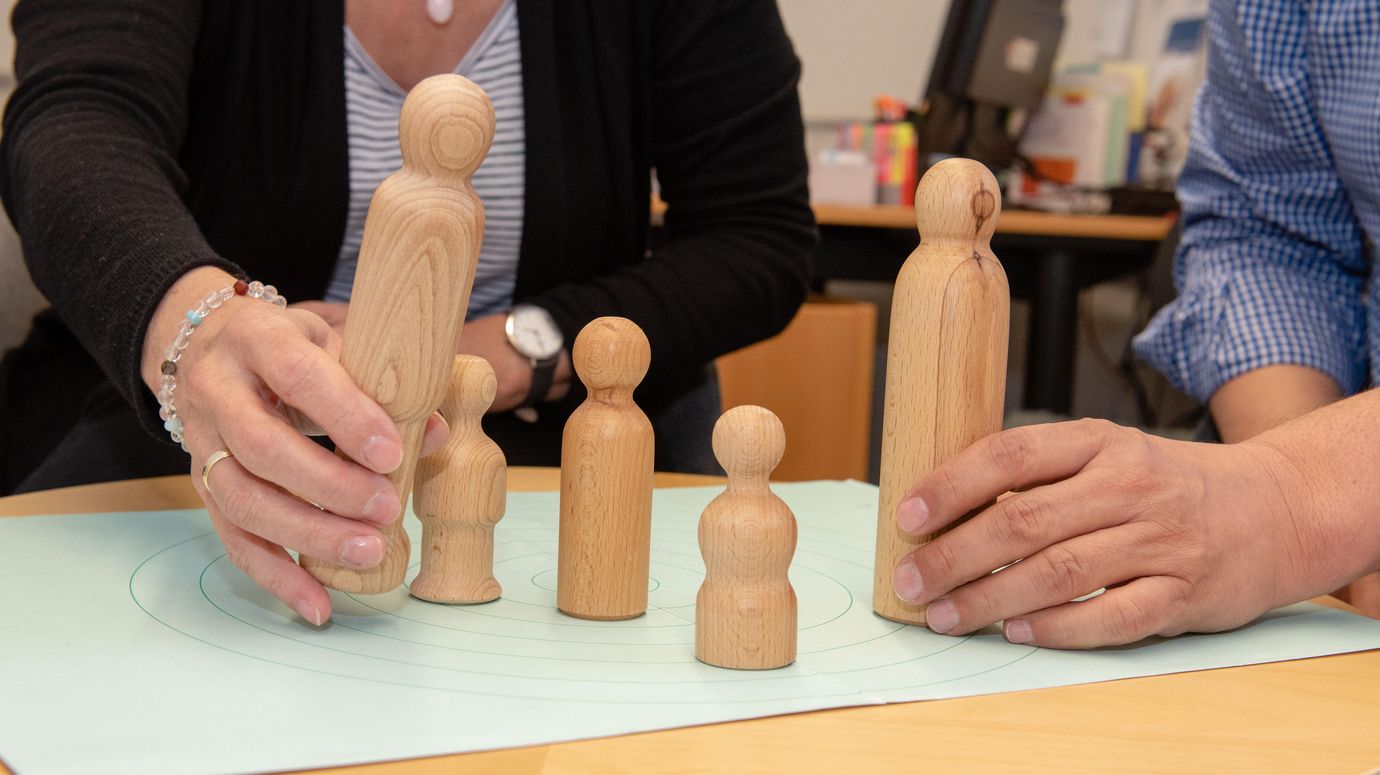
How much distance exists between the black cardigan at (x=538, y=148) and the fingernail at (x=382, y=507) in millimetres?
351

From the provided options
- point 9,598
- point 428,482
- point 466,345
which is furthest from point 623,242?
point 9,598

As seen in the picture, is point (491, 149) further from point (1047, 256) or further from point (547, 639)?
point (1047, 256)

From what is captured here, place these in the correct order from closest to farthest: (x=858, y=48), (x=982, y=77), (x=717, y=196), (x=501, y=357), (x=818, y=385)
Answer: (x=501, y=357), (x=717, y=196), (x=818, y=385), (x=982, y=77), (x=858, y=48)

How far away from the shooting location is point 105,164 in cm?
88

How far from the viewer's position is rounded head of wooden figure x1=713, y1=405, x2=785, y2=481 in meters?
0.60

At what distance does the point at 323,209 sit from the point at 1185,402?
8.13 ft

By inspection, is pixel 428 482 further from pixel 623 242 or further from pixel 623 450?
pixel 623 242

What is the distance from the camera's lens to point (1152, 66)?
332 centimetres

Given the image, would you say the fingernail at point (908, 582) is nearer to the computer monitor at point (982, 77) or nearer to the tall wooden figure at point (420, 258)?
the tall wooden figure at point (420, 258)

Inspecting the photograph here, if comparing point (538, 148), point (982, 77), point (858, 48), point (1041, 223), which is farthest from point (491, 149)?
point (858, 48)

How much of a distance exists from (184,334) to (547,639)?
0.90 ft

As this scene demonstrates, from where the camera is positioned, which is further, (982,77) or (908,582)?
(982,77)

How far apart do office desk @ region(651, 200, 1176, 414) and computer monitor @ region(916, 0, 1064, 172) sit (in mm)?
302

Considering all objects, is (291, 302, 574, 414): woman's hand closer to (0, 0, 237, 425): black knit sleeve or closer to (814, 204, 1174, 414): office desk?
(0, 0, 237, 425): black knit sleeve
